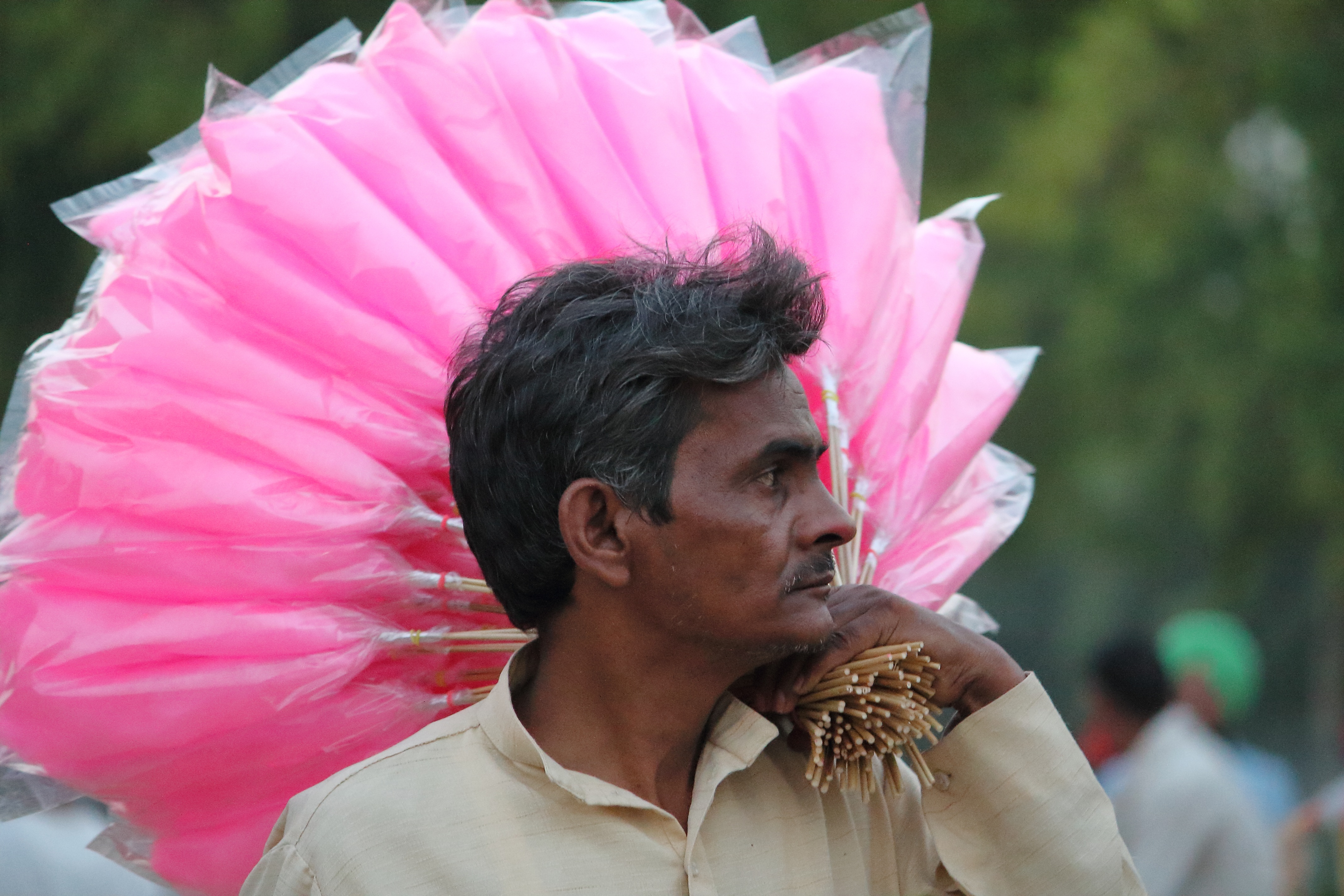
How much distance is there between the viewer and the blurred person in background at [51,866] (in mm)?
3520

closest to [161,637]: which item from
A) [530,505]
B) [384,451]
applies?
[384,451]

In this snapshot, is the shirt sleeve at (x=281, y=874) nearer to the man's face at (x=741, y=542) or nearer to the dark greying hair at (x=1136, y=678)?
the man's face at (x=741, y=542)

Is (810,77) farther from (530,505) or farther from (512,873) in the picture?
(512,873)

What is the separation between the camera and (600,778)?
74.9 inches

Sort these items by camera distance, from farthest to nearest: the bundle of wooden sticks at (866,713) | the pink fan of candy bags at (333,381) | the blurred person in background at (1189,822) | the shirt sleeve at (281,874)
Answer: the blurred person in background at (1189,822) → the pink fan of candy bags at (333,381) → the bundle of wooden sticks at (866,713) → the shirt sleeve at (281,874)

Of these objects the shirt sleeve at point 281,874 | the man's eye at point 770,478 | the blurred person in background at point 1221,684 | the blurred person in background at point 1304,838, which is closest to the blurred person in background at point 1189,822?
→ the blurred person in background at point 1221,684

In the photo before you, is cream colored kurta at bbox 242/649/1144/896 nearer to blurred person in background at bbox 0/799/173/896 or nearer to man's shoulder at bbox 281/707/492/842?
man's shoulder at bbox 281/707/492/842

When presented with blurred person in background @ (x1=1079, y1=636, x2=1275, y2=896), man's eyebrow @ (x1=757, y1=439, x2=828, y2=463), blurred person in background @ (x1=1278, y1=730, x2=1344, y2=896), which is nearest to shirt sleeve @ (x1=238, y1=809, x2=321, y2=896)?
man's eyebrow @ (x1=757, y1=439, x2=828, y2=463)

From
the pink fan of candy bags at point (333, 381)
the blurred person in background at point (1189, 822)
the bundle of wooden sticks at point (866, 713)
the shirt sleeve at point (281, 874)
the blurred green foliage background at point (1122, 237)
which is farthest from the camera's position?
the blurred green foliage background at point (1122, 237)

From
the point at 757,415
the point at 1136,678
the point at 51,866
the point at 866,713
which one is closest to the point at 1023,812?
the point at 866,713

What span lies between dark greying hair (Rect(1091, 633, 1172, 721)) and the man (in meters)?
3.81

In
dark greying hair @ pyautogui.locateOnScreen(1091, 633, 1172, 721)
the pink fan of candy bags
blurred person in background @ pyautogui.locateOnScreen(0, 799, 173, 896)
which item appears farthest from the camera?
dark greying hair @ pyautogui.locateOnScreen(1091, 633, 1172, 721)

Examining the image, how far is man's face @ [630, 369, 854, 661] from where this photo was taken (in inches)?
72.1

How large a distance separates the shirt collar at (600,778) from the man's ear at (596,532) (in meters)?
0.20
